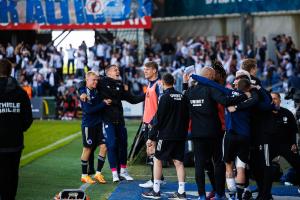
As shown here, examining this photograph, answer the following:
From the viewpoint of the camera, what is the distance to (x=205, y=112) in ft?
37.9

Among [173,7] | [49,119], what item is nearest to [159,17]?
[173,7]

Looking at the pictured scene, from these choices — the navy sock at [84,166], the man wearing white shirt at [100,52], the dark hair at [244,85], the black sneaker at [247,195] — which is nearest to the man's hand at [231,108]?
the dark hair at [244,85]

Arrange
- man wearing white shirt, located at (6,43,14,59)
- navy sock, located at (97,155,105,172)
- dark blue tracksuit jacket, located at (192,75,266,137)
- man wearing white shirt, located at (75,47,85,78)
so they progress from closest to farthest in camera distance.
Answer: dark blue tracksuit jacket, located at (192,75,266,137) < navy sock, located at (97,155,105,172) < man wearing white shirt, located at (75,47,85,78) < man wearing white shirt, located at (6,43,14,59)

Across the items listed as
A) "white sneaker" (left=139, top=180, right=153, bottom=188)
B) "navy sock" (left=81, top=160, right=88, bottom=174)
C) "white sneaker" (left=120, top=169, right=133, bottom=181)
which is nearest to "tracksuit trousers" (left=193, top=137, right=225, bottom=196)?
"white sneaker" (left=139, top=180, right=153, bottom=188)

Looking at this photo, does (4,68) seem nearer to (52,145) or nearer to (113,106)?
(113,106)

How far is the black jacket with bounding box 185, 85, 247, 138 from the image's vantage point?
37.7 ft

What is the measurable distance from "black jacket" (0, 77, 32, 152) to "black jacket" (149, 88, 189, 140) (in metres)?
2.53

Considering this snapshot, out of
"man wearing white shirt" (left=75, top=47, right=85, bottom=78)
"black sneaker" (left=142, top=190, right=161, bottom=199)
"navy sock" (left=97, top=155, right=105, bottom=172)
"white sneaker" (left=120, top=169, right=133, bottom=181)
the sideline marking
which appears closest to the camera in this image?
"black sneaker" (left=142, top=190, right=161, bottom=199)

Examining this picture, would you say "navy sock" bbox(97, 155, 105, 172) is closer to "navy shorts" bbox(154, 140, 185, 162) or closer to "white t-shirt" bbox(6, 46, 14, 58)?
"navy shorts" bbox(154, 140, 185, 162)

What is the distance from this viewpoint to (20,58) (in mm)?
36312

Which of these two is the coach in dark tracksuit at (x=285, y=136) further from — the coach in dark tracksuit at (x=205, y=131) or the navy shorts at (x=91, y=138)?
the navy shorts at (x=91, y=138)

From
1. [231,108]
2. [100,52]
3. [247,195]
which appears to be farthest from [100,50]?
[231,108]

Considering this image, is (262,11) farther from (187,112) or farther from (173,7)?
(187,112)

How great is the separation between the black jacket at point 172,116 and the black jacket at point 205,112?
389 mm
